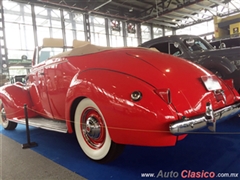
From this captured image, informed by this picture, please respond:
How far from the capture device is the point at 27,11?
14.3 meters

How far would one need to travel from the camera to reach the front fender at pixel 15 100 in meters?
3.55

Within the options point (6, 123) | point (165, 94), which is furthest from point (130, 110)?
point (6, 123)

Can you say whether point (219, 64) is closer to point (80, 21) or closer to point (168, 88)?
point (168, 88)

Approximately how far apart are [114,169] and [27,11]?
1497cm

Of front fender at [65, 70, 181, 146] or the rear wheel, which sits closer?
front fender at [65, 70, 181, 146]

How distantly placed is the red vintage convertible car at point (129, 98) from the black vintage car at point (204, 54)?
2.14 metres

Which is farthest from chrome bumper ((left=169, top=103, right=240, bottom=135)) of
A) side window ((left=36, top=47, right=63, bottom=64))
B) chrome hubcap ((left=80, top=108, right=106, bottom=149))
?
side window ((left=36, top=47, right=63, bottom=64))

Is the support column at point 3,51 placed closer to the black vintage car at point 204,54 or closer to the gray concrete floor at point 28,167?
the black vintage car at point 204,54

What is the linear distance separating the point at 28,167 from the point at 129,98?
4.92ft

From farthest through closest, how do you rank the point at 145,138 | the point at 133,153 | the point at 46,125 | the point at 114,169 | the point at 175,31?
the point at 175,31 < the point at 46,125 < the point at 133,153 < the point at 114,169 < the point at 145,138

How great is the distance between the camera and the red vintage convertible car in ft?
5.96

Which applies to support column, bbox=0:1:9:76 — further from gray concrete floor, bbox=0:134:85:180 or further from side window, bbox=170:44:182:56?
gray concrete floor, bbox=0:134:85:180

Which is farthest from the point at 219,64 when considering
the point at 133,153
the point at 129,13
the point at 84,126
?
the point at 129,13

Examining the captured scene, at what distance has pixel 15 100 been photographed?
11.8ft
